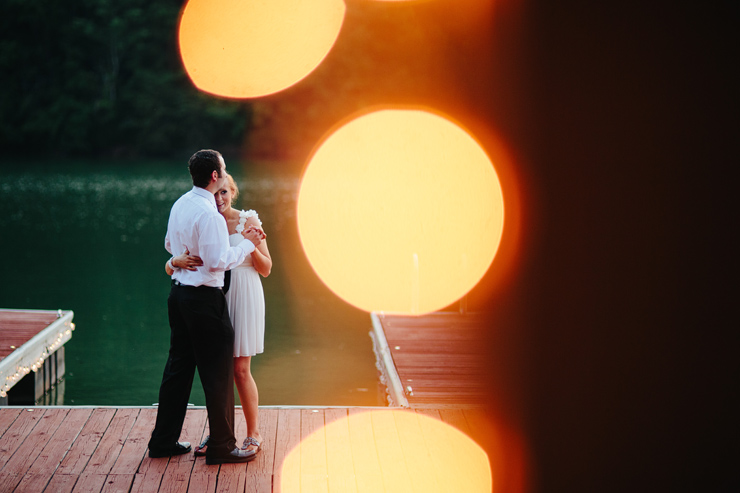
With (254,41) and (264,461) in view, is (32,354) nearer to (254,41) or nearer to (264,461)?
(264,461)

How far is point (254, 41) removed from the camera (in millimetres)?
50938

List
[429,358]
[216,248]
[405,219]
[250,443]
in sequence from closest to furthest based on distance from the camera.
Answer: [216,248] → [250,443] → [429,358] → [405,219]

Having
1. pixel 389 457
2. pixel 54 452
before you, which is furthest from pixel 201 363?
pixel 389 457

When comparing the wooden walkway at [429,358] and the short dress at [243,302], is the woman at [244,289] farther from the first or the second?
the wooden walkway at [429,358]

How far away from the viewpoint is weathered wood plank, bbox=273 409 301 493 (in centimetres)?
328

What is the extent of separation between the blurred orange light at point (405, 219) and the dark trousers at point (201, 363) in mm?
1110

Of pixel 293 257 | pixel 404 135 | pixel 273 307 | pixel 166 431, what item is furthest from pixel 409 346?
pixel 404 135

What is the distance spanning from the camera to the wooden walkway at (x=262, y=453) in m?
3.28

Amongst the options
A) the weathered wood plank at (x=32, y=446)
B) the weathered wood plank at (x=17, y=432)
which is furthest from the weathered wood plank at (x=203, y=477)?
the weathered wood plank at (x=17, y=432)

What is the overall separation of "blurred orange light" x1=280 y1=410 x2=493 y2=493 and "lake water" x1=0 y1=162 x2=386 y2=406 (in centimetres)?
264

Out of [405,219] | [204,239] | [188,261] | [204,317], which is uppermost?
[204,239]

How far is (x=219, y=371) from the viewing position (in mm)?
3340

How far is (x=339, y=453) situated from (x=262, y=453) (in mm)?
360

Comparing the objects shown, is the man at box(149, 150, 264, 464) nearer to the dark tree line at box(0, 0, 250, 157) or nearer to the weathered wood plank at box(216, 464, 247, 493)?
the weathered wood plank at box(216, 464, 247, 493)
